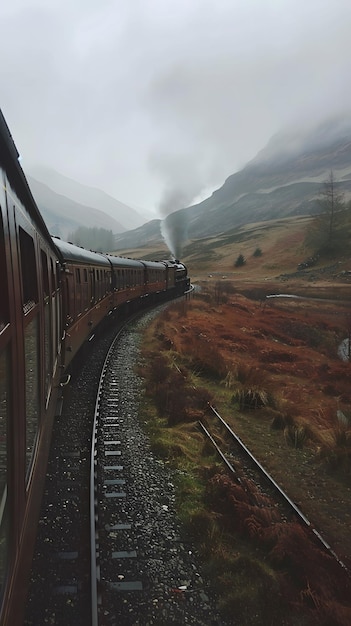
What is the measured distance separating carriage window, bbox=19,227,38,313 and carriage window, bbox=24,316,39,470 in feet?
0.62

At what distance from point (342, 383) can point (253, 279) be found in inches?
2170

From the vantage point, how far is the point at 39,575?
183 inches

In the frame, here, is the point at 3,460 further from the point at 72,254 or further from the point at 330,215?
the point at 330,215

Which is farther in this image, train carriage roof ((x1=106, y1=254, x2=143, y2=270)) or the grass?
train carriage roof ((x1=106, y1=254, x2=143, y2=270))

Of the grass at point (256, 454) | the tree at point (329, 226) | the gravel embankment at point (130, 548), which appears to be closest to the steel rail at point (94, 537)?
the gravel embankment at point (130, 548)

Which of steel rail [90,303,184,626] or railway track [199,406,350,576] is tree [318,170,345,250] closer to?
railway track [199,406,350,576]

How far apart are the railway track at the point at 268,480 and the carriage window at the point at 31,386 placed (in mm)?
4003

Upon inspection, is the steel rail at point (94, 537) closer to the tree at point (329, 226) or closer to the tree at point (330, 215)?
the tree at point (329, 226)

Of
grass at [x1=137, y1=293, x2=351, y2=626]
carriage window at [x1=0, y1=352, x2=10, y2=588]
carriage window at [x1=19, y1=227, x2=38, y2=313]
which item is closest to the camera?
carriage window at [x1=0, y1=352, x2=10, y2=588]

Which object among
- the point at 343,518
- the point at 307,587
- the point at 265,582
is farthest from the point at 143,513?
the point at 343,518

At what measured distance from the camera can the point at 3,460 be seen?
88.0 inches

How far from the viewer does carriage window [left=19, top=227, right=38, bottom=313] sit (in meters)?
3.40

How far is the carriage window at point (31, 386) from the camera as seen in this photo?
314 cm

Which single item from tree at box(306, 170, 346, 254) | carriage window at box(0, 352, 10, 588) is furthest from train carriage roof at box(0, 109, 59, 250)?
tree at box(306, 170, 346, 254)
